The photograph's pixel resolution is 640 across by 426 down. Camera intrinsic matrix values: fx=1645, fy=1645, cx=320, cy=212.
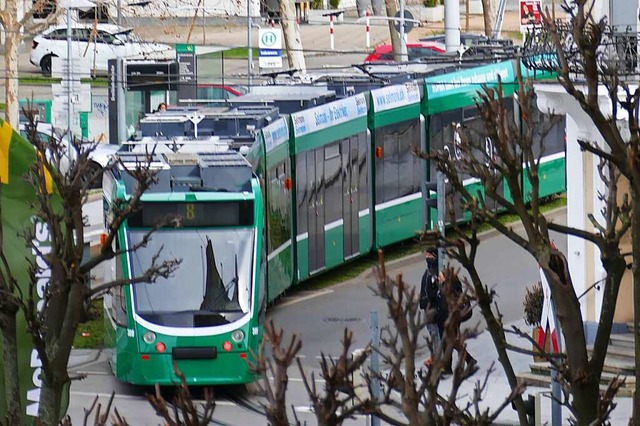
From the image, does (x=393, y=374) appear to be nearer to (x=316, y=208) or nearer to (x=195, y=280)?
(x=195, y=280)

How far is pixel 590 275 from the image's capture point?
21.3 metres

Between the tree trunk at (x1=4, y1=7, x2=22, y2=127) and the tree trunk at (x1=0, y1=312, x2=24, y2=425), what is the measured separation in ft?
81.2

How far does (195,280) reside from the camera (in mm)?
→ 19500

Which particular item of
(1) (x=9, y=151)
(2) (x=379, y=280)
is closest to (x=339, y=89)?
(1) (x=9, y=151)

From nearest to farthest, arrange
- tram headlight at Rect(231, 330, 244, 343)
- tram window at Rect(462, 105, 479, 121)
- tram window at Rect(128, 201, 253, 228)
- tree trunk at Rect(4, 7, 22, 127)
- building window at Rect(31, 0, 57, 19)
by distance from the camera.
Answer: tram headlight at Rect(231, 330, 244, 343), tram window at Rect(128, 201, 253, 228), tram window at Rect(462, 105, 479, 121), tree trunk at Rect(4, 7, 22, 127), building window at Rect(31, 0, 57, 19)

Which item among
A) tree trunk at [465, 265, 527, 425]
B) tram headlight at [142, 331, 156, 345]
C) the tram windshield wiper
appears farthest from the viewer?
the tram windshield wiper

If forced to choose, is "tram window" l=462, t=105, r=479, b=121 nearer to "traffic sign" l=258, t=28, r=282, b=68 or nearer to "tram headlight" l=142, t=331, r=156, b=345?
"traffic sign" l=258, t=28, r=282, b=68

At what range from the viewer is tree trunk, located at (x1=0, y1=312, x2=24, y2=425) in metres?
9.55

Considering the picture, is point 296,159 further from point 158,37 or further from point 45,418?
point 158,37

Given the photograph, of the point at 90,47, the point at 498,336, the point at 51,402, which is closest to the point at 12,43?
the point at 90,47

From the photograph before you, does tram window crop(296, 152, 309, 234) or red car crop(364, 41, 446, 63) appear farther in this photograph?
red car crop(364, 41, 446, 63)

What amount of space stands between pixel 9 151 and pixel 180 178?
9699 mm

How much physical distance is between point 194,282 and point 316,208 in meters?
6.70

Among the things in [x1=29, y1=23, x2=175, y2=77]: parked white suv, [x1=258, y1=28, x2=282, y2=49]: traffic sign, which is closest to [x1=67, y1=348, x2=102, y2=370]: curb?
[x1=258, y1=28, x2=282, y2=49]: traffic sign
